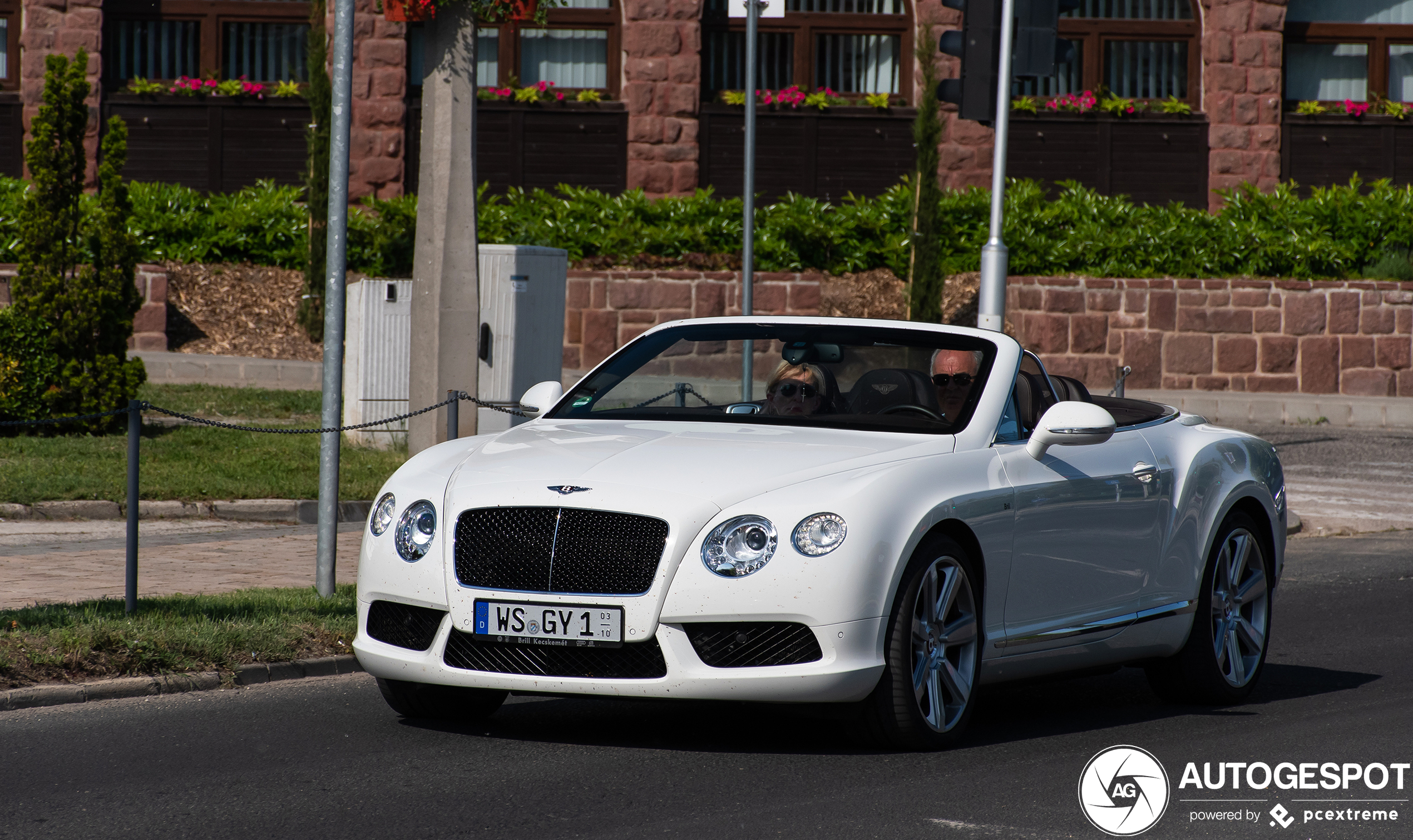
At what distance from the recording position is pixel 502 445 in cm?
679

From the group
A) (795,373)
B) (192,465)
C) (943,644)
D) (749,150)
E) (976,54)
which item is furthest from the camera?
(749,150)

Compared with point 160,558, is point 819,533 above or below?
above

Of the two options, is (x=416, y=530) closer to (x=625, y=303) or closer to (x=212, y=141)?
(x=625, y=303)

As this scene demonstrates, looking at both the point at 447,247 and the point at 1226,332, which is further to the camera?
the point at 1226,332

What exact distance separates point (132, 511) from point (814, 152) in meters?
19.7

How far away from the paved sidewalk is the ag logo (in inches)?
156

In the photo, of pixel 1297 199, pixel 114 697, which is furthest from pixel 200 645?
pixel 1297 199

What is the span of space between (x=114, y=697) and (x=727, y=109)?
20.4 meters

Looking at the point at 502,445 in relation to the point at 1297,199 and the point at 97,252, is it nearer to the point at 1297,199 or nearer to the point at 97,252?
the point at 97,252

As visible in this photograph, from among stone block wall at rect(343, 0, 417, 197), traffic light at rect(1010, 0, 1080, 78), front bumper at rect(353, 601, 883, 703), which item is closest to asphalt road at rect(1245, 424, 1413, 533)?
traffic light at rect(1010, 0, 1080, 78)

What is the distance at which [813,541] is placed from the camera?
6.00 meters

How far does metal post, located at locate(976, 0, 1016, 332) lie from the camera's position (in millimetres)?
14375

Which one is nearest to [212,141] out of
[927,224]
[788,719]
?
[927,224]

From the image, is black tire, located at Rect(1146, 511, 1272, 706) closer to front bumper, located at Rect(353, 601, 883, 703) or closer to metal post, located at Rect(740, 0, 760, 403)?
front bumper, located at Rect(353, 601, 883, 703)
